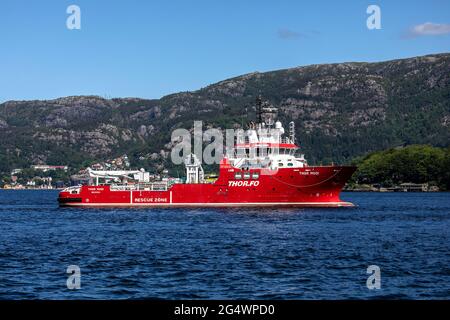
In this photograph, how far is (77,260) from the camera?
118 feet

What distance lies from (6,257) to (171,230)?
17852mm

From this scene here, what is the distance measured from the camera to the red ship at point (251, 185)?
79.1 metres

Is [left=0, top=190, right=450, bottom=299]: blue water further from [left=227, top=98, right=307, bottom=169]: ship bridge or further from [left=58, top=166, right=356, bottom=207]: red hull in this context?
[left=227, top=98, right=307, bottom=169]: ship bridge

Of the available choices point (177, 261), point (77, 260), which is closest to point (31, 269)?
point (77, 260)

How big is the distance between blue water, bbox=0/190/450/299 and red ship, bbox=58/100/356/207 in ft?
47.3

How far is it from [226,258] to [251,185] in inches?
1731

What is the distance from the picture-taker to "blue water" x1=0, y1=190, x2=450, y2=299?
1049 inches

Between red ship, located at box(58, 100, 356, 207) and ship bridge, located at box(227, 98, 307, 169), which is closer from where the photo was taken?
red ship, located at box(58, 100, 356, 207)

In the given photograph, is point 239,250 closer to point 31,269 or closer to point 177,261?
point 177,261
